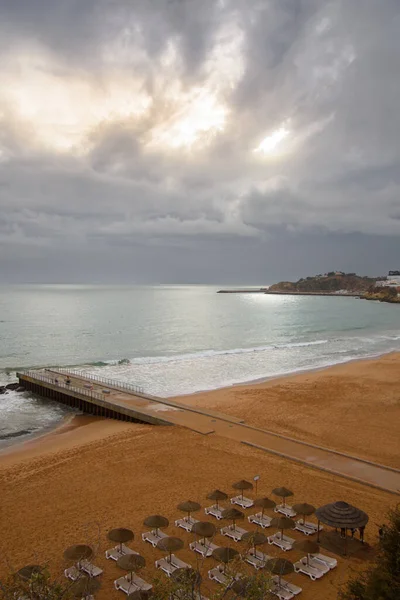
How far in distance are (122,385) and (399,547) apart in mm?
33183

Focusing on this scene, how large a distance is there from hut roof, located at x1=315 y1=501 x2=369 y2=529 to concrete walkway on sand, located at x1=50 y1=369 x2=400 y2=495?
196 inches

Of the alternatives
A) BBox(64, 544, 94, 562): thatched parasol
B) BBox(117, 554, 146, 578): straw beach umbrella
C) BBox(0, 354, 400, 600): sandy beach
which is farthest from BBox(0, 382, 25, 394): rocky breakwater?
BBox(117, 554, 146, 578): straw beach umbrella

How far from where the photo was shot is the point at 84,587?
35.9ft

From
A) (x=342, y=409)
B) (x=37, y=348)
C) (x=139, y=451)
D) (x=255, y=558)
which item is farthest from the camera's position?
(x=37, y=348)

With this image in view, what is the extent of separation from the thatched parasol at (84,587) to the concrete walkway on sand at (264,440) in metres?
12.1

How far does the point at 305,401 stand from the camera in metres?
34.8

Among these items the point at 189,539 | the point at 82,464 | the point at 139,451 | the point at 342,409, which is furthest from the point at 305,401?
the point at 189,539

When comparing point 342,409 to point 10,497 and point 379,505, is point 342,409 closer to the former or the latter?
point 379,505

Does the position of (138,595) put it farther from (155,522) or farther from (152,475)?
(152,475)

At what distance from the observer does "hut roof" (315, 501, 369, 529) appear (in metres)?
13.4

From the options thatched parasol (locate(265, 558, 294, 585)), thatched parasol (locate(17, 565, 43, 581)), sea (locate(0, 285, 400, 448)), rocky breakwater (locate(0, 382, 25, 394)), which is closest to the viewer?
thatched parasol (locate(17, 565, 43, 581))

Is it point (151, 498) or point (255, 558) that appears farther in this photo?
point (151, 498)

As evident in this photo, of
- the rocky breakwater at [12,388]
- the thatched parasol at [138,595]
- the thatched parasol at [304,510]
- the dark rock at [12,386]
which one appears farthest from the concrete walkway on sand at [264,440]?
the dark rock at [12,386]

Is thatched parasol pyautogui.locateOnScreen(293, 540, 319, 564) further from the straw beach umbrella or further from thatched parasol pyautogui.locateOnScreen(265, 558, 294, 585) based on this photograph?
the straw beach umbrella
